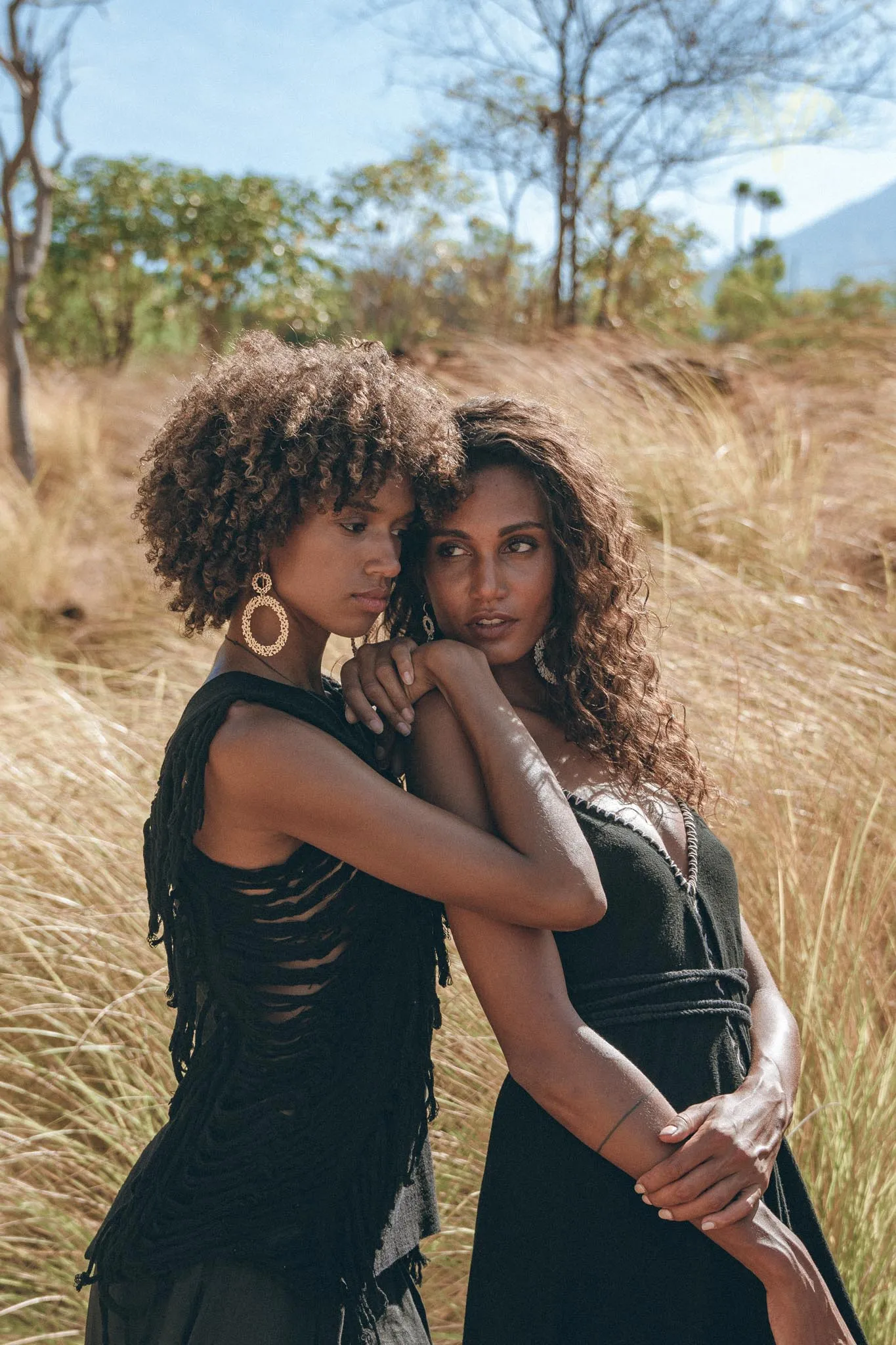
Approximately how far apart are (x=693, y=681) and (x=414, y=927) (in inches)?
82.7

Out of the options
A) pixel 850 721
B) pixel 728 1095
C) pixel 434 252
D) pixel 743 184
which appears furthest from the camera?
pixel 743 184

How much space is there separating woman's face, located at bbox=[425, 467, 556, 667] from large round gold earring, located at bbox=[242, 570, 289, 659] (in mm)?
328

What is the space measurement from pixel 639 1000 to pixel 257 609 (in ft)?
2.73

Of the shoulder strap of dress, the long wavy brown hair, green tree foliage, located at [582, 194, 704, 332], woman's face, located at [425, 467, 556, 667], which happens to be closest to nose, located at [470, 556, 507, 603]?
woman's face, located at [425, 467, 556, 667]

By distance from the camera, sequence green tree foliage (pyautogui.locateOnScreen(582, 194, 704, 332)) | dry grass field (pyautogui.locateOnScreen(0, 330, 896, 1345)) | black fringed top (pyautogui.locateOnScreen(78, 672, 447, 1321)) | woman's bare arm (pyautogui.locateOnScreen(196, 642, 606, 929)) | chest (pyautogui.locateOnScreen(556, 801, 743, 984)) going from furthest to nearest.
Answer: green tree foliage (pyautogui.locateOnScreen(582, 194, 704, 332)), dry grass field (pyautogui.locateOnScreen(0, 330, 896, 1345)), chest (pyautogui.locateOnScreen(556, 801, 743, 984)), black fringed top (pyautogui.locateOnScreen(78, 672, 447, 1321)), woman's bare arm (pyautogui.locateOnScreen(196, 642, 606, 929))

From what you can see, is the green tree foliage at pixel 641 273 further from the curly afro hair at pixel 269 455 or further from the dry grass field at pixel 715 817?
the curly afro hair at pixel 269 455

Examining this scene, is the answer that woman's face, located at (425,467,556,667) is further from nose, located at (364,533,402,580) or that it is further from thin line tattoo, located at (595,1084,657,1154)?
thin line tattoo, located at (595,1084,657,1154)

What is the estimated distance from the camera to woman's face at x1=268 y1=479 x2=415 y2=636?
6.12ft

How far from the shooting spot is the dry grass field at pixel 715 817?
8.91ft

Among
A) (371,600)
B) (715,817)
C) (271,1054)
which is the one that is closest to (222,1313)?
(271,1054)

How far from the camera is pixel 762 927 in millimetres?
2977

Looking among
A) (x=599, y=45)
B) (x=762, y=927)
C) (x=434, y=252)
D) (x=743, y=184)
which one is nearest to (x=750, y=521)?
(x=762, y=927)

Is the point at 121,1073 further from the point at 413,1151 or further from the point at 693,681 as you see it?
the point at 693,681

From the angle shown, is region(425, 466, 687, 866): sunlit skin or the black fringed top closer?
the black fringed top
